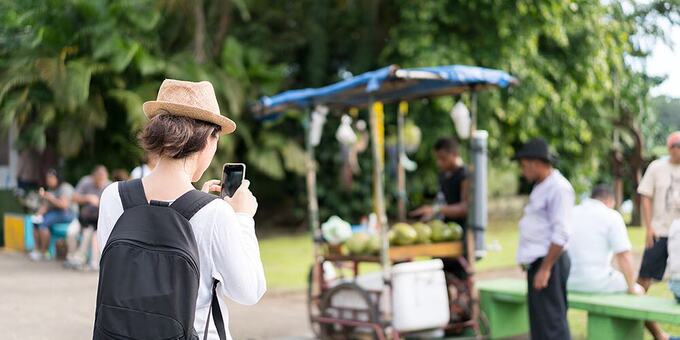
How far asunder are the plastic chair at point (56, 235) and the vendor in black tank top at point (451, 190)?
7896 mm

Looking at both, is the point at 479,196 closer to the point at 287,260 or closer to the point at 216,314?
the point at 216,314

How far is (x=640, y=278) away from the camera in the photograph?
26.1 feet

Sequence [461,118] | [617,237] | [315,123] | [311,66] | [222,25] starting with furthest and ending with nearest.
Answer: [311,66]
[222,25]
[461,118]
[315,123]
[617,237]

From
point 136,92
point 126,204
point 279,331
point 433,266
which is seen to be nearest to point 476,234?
point 433,266

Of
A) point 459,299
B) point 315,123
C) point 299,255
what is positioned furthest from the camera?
point 299,255

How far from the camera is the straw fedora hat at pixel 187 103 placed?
2773 millimetres

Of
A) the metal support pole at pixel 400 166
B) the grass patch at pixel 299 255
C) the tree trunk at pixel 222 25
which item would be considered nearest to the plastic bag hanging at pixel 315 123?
the metal support pole at pixel 400 166

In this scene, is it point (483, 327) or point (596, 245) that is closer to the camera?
point (596, 245)

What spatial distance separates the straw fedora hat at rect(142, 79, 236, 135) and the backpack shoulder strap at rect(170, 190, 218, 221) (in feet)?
0.83

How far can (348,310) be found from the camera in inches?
301

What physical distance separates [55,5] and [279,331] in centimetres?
1015

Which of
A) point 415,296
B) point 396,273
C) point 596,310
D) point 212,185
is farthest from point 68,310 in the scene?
point 212,185

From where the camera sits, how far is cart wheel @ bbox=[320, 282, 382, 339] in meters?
7.41

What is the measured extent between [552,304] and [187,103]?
4.31 m
